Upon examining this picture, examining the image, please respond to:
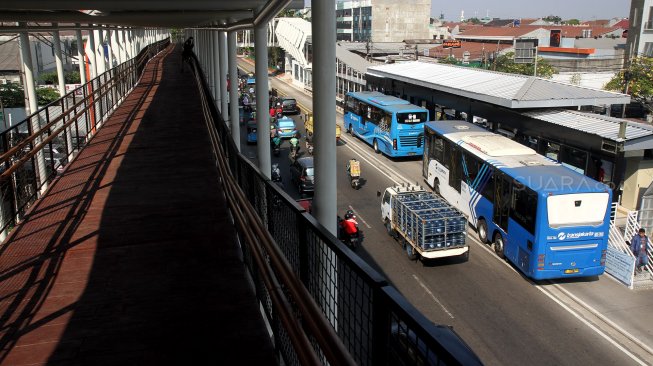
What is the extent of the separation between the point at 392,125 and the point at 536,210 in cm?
1531

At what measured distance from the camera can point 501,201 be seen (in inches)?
651

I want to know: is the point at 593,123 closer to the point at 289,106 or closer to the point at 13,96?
the point at 289,106

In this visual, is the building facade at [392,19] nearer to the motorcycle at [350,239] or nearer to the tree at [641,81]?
the tree at [641,81]

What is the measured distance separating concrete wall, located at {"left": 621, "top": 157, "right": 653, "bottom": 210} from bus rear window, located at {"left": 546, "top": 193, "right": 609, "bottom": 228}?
680cm

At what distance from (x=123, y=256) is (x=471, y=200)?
14.6 m

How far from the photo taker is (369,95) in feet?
116

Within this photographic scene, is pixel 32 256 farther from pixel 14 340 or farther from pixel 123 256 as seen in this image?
pixel 14 340

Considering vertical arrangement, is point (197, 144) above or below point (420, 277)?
above

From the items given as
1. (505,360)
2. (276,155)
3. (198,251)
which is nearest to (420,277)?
(505,360)

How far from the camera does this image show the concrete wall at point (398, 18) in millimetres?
100500

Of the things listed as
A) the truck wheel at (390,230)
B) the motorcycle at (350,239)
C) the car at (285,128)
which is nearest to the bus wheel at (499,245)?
the truck wheel at (390,230)

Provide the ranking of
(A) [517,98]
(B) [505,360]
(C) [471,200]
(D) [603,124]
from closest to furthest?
(B) [505,360], (C) [471,200], (D) [603,124], (A) [517,98]

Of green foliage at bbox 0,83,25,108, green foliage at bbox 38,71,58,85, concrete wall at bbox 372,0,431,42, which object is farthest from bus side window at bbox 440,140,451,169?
concrete wall at bbox 372,0,431,42

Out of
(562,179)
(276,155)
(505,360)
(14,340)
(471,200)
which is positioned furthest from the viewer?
(276,155)
